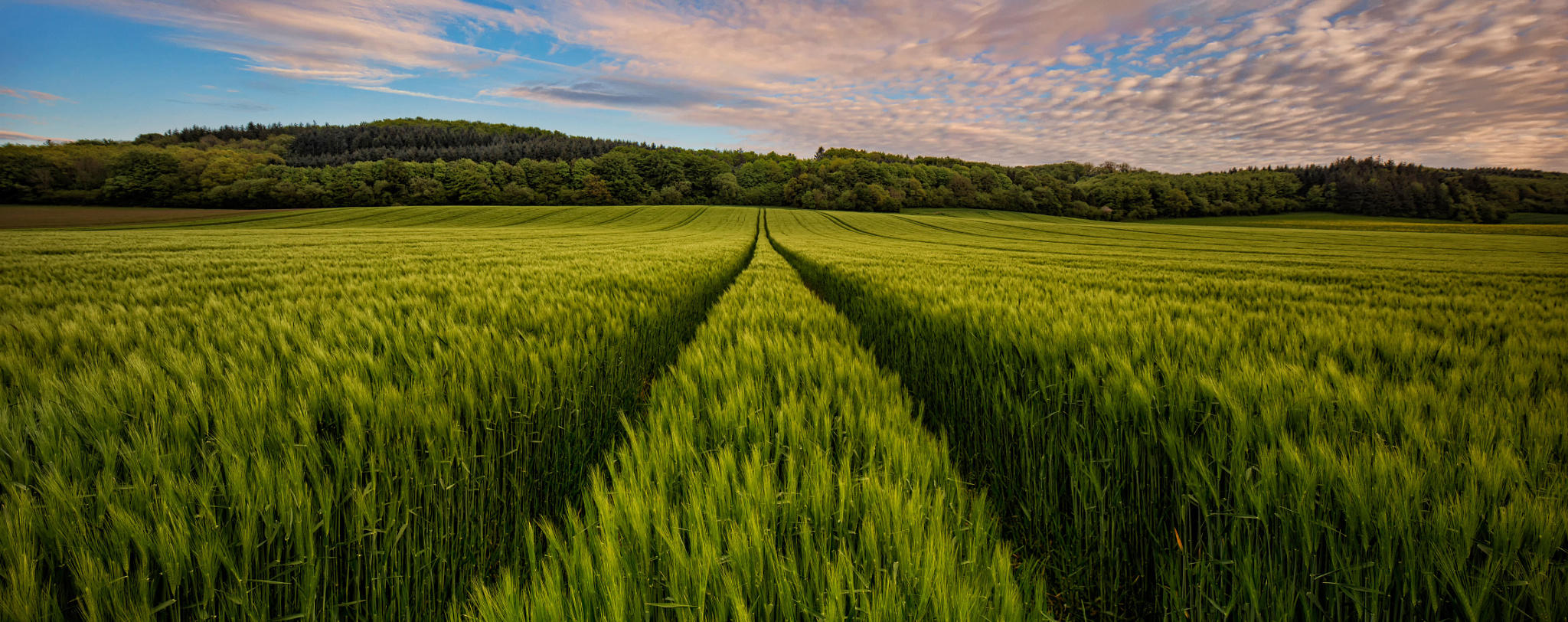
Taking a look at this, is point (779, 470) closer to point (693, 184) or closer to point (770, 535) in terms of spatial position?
point (770, 535)

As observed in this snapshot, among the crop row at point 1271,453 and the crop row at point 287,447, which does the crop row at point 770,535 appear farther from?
the crop row at point 1271,453

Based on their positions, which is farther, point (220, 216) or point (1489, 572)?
point (220, 216)

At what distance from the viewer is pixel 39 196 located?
63625 mm

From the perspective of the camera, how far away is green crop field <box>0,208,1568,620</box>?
972mm

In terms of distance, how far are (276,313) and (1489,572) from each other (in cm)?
524

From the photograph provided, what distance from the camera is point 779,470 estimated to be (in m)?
1.62

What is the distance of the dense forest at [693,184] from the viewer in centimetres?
6844

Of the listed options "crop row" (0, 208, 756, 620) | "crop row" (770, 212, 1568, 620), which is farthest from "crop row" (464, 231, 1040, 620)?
"crop row" (770, 212, 1568, 620)

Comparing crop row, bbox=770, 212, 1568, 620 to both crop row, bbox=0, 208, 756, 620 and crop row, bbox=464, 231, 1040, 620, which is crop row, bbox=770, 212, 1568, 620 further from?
crop row, bbox=0, 208, 756, 620

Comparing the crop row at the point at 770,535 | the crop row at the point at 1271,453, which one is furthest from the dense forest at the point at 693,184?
the crop row at the point at 770,535

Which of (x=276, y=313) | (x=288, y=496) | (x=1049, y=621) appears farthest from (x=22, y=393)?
(x=1049, y=621)

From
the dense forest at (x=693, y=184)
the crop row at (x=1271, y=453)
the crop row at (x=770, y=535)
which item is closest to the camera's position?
the crop row at (x=770, y=535)

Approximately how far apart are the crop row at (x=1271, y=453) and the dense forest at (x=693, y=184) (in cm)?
8013

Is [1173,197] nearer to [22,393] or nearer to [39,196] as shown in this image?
[22,393]
